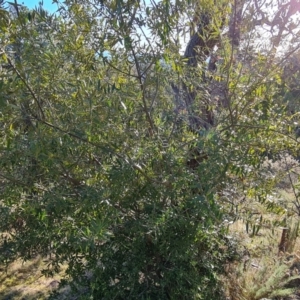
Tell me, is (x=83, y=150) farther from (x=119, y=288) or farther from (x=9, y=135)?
(x=119, y=288)

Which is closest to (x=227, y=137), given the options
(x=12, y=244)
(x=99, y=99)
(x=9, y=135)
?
(x=99, y=99)

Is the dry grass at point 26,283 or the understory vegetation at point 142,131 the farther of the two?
the dry grass at point 26,283

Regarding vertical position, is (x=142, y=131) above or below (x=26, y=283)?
above

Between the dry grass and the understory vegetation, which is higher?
the understory vegetation

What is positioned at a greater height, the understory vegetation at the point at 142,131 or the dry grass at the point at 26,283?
the understory vegetation at the point at 142,131

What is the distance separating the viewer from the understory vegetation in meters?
1.48

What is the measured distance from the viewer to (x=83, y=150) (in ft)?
5.37

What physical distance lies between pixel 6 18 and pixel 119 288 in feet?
4.84

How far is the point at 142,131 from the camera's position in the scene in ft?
5.83

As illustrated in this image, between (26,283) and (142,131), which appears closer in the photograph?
(142,131)

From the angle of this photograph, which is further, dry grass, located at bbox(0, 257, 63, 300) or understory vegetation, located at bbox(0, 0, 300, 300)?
dry grass, located at bbox(0, 257, 63, 300)

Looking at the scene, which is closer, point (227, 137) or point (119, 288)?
point (227, 137)

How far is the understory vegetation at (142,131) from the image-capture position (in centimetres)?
148

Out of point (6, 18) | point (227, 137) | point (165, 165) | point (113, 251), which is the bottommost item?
point (113, 251)
